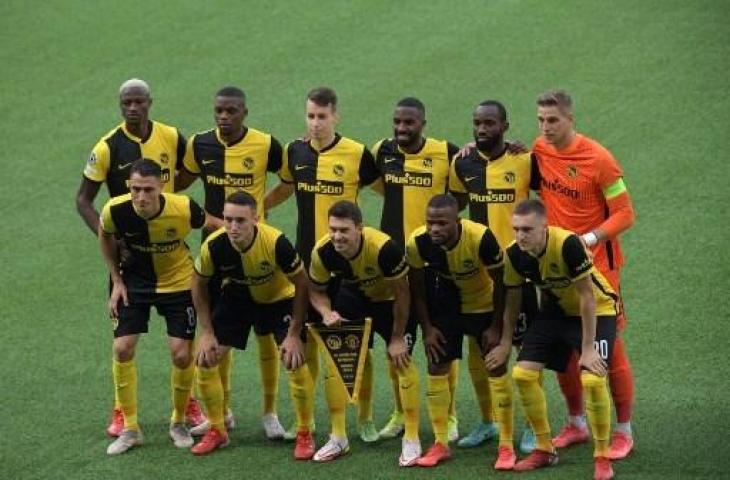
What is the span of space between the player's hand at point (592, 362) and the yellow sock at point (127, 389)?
9.44ft

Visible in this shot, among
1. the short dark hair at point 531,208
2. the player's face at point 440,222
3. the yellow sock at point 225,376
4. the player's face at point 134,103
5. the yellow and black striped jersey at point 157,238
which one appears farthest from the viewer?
the yellow sock at point 225,376

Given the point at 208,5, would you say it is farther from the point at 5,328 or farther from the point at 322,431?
the point at 322,431

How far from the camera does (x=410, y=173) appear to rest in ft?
31.9

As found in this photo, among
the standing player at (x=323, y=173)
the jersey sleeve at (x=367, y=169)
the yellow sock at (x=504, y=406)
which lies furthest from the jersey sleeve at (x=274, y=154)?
the yellow sock at (x=504, y=406)

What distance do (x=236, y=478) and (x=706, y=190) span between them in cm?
617

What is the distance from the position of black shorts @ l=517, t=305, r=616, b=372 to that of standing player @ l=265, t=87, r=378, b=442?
3.97ft

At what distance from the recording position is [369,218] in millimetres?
13781

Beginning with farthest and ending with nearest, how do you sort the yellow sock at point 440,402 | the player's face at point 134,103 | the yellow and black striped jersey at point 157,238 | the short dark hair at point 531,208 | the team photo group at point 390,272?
the player's face at point 134,103 → the yellow and black striped jersey at point 157,238 → the yellow sock at point 440,402 → the team photo group at point 390,272 → the short dark hair at point 531,208

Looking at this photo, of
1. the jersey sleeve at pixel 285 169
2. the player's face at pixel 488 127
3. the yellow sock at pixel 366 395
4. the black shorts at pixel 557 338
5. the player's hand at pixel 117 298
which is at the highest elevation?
the player's face at pixel 488 127

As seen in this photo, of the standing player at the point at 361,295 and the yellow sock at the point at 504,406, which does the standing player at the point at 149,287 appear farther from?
the yellow sock at the point at 504,406

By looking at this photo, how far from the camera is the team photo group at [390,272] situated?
9078 millimetres

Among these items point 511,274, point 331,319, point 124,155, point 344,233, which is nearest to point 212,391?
point 331,319

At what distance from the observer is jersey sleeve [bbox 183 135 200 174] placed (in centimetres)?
1016

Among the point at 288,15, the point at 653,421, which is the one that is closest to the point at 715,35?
the point at 288,15
